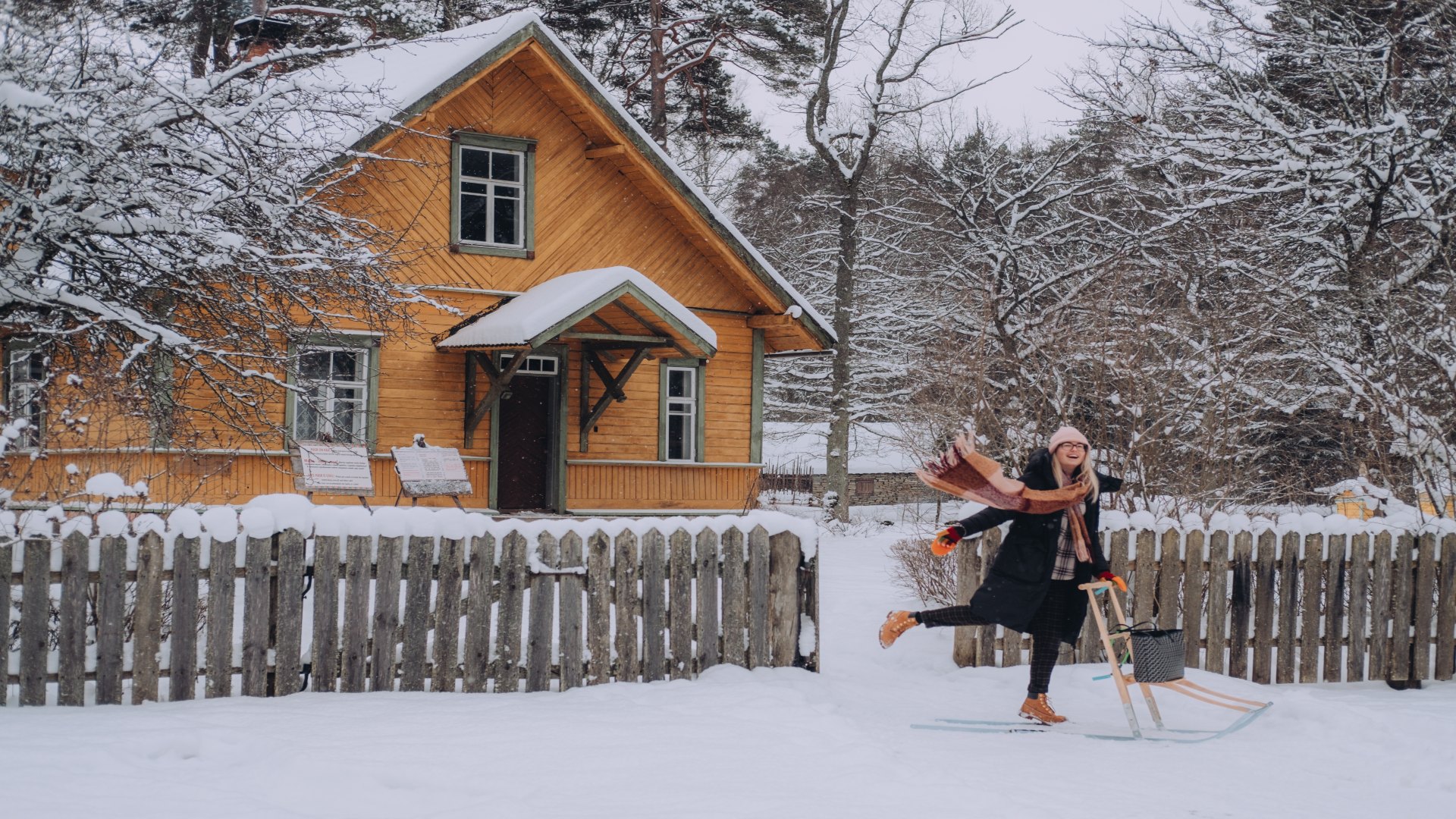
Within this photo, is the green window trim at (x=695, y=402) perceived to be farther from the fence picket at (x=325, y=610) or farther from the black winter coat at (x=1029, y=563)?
the fence picket at (x=325, y=610)

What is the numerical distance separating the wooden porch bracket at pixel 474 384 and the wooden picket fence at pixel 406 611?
7917 millimetres

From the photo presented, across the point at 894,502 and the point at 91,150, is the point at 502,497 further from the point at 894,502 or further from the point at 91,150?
the point at 894,502

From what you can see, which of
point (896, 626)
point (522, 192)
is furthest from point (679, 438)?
point (896, 626)

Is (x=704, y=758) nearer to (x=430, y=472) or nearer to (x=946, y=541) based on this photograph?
(x=946, y=541)

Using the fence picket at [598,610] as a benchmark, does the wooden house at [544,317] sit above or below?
above

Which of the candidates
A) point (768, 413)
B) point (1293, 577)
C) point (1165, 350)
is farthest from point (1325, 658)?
point (768, 413)

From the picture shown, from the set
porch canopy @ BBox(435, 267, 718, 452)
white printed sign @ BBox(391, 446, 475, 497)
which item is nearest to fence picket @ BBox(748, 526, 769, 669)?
white printed sign @ BBox(391, 446, 475, 497)

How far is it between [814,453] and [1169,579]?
30.8m

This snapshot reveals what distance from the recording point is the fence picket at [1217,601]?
903 cm

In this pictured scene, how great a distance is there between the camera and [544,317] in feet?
51.9

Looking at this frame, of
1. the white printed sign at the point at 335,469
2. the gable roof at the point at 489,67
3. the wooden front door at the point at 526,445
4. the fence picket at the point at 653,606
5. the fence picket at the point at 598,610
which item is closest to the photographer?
the fence picket at the point at 598,610

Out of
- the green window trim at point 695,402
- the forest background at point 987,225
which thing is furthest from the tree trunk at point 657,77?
the green window trim at point 695,402

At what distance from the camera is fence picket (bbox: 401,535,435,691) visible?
7.57 metres

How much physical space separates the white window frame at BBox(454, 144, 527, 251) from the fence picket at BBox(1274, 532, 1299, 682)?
1162 centimetres
